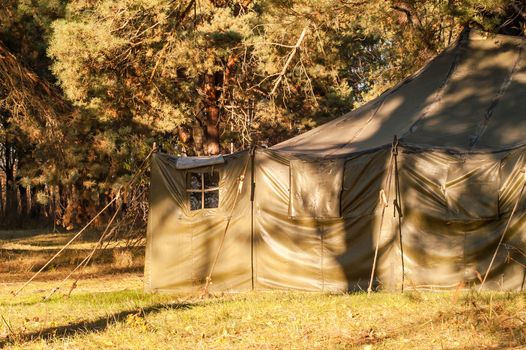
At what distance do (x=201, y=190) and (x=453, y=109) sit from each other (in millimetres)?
3795

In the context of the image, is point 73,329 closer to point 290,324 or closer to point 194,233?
point 290,324

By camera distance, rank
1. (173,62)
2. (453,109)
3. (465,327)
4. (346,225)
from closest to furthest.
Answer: (465,327) < (346,225) < (453,109) < (173,62)

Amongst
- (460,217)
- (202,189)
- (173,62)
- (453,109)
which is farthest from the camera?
(173,62)

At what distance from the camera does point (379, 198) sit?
12484 mm

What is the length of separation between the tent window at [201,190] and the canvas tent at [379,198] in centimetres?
4

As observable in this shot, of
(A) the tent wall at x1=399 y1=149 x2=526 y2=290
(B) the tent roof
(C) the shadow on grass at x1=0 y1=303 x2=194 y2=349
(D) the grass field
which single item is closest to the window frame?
(B) the tent roof

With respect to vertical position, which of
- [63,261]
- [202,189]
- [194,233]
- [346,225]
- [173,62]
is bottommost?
[63,261]

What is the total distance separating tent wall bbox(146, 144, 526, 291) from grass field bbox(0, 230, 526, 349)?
929mm

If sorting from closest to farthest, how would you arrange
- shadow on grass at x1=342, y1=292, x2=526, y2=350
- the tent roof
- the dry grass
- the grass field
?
1. shadow on grass at x1=342, y1=292, x2=526, y2=350
2. the grass field
3. the tent roof
4. the dry grass

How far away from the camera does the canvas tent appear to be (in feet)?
39.2

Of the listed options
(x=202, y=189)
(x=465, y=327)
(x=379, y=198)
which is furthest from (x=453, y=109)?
(x=465, y=327)

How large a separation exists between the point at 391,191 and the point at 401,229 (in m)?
0.52

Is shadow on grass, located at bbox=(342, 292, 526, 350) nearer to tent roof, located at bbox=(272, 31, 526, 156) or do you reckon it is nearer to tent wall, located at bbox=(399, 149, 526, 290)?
tent wall, located at bbox=(399, 149, 526, 290)

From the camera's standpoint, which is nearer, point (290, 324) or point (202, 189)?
point (290, 324)
